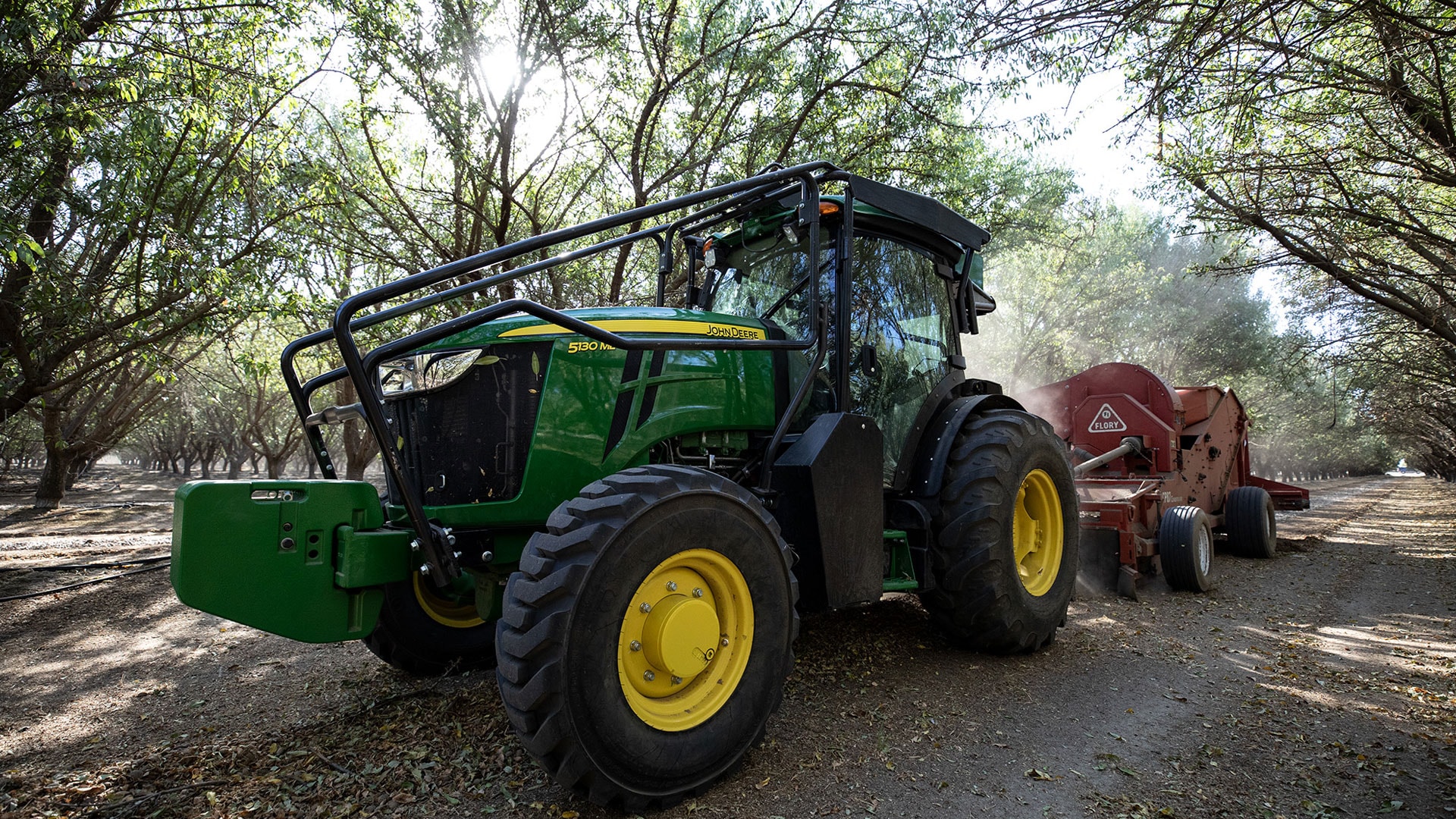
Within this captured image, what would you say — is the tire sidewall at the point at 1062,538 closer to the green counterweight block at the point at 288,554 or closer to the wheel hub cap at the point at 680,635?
the wheel hub cap at the point at 680,635

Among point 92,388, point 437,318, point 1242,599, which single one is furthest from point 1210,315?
point 92,388

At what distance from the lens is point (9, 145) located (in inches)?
251

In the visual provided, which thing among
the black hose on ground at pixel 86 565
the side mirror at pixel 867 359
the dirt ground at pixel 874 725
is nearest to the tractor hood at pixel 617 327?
the side mirror at pixel 867 359

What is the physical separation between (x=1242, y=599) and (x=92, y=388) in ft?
67.9

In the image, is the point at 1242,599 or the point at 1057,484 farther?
the point at 1242,599

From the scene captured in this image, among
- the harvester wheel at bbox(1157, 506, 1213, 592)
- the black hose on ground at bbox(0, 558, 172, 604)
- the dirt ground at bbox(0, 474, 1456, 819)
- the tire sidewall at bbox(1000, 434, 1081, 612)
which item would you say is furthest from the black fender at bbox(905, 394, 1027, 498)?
the black hose on ground at bbox(0, 558, 172, 604)

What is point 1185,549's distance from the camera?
6797mm

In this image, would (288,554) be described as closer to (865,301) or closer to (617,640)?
(617,640)

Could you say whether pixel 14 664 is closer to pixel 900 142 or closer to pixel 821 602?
pixel 821 602

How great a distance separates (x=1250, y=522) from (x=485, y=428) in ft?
30.0

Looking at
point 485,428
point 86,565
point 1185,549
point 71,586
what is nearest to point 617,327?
point 485,428

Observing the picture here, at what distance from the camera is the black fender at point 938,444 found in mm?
4309

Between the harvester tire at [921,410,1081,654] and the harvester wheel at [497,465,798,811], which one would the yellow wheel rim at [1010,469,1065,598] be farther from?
the harvester wheel at [497,465,798,811]

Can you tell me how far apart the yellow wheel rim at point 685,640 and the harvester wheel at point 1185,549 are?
5553 millimetres
